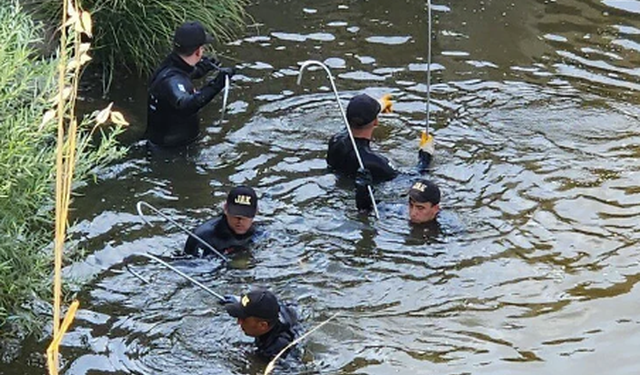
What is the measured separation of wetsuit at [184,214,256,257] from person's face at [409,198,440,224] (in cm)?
123

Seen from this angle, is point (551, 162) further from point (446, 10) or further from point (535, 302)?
point (446, 10)

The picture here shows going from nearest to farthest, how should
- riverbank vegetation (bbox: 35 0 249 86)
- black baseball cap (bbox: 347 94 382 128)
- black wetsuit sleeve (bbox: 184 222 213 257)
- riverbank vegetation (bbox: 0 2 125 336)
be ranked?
riverbank vegetation (bbox: 0 2 125 336), black wetsuit sleeve (bbox: 184 222 213 257), black baseball cap (bbox: 347 94 382 128), riverbank vegetation (bbox: 35 0 249 86)

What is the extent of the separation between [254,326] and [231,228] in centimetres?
145

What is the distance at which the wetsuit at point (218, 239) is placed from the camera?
676 cm

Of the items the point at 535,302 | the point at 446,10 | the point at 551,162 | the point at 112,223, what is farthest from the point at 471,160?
the point at 446,10

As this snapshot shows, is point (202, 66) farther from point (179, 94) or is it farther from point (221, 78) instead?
point (221, 78)

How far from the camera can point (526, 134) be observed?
8.66 meters

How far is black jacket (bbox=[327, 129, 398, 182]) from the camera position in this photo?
25.8 feet

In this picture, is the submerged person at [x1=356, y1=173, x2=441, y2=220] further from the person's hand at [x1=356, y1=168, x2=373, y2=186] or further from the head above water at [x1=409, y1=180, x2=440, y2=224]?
the person's hand at [x1=356, y1=168, x2=373, y2=186]

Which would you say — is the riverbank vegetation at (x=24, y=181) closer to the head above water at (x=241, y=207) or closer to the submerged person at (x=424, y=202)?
the head above water at (x=241, y=207)

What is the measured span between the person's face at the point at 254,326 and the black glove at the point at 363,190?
7.07 ft

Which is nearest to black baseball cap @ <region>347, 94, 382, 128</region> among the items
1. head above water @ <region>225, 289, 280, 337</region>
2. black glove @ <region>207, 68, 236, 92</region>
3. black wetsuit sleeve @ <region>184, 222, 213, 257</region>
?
black glove @ <region>207, 68, 236, 92</region>

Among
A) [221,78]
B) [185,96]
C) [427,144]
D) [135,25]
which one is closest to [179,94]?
[185,96]

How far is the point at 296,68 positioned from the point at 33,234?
4894mm
